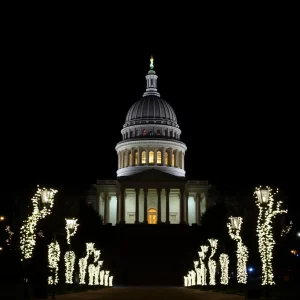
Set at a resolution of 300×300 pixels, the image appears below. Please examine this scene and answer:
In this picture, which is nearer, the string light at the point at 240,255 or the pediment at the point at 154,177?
the string light at the point at 240,255

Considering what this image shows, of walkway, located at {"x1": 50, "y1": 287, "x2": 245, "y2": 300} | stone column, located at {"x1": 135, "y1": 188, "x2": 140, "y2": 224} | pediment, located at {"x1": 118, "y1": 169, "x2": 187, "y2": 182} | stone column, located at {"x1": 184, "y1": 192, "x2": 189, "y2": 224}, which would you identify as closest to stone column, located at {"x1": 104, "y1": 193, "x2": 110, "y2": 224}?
pediment, located at {"x1": 118, "y1": 169, "x2": 187, "y2": 182}

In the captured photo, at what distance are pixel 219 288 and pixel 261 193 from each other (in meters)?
18.8

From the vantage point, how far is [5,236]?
82.0 m

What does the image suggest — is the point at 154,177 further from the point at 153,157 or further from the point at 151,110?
the point at 151,110

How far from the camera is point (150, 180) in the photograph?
11788cm

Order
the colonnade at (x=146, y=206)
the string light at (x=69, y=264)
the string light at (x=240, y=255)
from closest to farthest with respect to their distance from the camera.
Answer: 1. the string light at (x=240, y=255)
2. the string light at (x=69, y=264)
3. the colonnade at (x=146, y=206)

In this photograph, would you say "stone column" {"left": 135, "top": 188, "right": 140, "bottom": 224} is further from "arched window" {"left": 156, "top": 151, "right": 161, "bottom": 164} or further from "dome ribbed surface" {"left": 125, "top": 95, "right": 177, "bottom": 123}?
"dome ribbed surface" {"left": 125, "top": 95, "right": 177, "bottom": 123}

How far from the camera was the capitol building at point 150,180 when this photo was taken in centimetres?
11800

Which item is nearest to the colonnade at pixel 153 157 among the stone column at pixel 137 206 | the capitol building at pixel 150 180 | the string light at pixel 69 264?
the capitol building at pixel 150 180

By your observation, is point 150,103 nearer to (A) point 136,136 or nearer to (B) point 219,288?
(A) point 136,136

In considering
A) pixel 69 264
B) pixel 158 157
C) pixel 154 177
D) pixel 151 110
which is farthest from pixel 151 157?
pixel 69 264

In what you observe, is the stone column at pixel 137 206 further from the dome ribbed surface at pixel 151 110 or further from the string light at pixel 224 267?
the string light at pixel 224 267

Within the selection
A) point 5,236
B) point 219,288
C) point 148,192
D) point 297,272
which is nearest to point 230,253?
point 297,272

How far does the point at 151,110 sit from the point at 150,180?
80.7 ft
